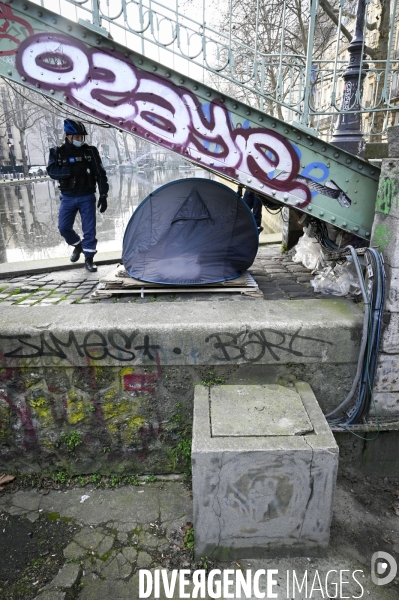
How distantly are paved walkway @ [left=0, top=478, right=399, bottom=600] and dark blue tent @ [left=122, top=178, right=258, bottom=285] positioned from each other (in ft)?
7.93

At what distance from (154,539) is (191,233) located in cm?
327

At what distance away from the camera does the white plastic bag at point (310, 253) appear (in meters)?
5.74

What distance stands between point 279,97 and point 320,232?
5.99 feet

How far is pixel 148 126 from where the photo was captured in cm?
377

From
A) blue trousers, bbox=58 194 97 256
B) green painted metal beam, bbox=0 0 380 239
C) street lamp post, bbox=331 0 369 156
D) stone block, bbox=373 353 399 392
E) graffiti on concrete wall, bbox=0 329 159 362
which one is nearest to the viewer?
green painted metal beam, bbox=0 0 380 239

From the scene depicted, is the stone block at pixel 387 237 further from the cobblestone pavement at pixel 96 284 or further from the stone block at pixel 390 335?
the cobblestone pavement at pixel 96 284

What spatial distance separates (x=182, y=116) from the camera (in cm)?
377

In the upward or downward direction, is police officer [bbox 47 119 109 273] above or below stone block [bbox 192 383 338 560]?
above

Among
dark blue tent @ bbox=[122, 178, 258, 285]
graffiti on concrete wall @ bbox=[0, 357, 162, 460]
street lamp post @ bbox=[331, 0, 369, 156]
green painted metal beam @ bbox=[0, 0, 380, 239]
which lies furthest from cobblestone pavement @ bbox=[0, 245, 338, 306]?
street lamp post @ bbox=[331, 0, 369, 156]

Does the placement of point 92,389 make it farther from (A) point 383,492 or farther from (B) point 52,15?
(B) point 52,15

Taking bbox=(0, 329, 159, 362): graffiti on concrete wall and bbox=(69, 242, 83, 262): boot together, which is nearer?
bbox=(0, 329, 159, 362): graffiti on concrete wall

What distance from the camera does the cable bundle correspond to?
11.9 ft

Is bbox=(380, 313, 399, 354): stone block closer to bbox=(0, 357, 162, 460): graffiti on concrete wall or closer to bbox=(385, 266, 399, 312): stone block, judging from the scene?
bbox=(385, 266, 399, 312): stone block

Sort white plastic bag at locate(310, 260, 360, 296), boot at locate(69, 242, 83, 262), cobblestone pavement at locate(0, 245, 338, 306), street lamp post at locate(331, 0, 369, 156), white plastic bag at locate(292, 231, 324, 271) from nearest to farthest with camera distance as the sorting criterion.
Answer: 1. white plastic bag at locate(310, 260, 360, 296)
2. cobblestone pavement at locate(0, 245, 338, 306)
3. street lamp post at locate(331, 0, 369, 156)
4. white plastic bag at locate(292, 231, 324, 271)
5. boot at locate(69, 242, 83, 262)
